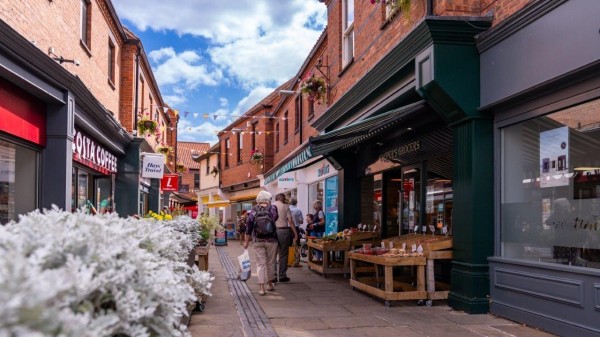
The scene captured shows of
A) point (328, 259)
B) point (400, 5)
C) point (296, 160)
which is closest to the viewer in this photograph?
point (400, 5)

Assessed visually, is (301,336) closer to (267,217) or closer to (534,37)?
(267,217)

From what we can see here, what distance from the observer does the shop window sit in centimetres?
681

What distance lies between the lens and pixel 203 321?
6.25 meters

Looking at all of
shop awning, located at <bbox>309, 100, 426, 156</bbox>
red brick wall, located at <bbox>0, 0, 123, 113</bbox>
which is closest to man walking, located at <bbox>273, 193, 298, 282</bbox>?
shop awning, located at <bbox>309, 100, 426, 156</bbox>

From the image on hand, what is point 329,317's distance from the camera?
21.9 feet

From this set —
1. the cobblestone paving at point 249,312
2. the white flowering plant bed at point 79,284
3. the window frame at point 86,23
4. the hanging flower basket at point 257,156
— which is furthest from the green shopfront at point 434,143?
the hanging flower basket at point 257,156

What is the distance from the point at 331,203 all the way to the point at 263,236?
7323 mm

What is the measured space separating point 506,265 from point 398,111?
2644 millimetres

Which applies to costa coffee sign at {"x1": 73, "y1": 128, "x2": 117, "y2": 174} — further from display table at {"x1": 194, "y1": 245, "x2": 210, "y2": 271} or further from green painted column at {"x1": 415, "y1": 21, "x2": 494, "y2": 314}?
green painted column at {"x1": 415, "y1": 21, "x2": 494, "y2": 314}

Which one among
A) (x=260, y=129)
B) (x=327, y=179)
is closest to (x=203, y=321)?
(x=327, y=179)

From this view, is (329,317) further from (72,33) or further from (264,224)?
(72,33)

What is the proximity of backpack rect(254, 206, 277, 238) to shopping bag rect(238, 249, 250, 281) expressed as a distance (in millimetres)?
889

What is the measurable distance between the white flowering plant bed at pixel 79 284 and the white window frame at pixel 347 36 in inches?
398

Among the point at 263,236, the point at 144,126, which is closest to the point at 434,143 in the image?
the point at 263,236
